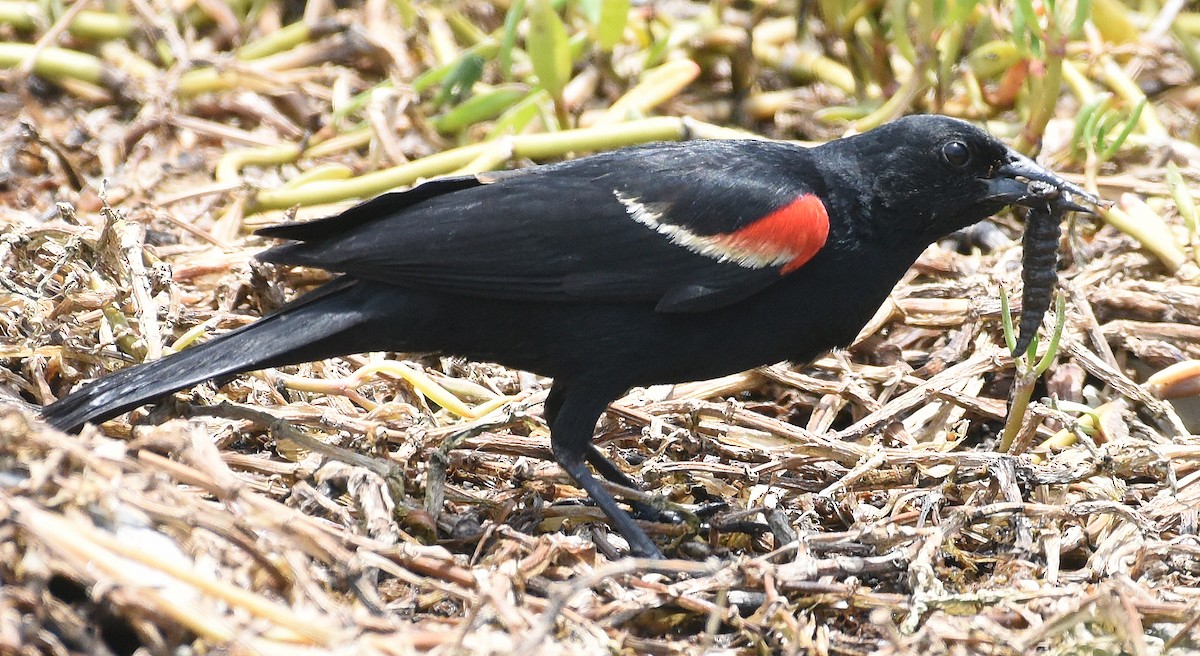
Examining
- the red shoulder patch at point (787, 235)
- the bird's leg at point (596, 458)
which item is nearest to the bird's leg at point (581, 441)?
the bird's leg at point (596, 458)

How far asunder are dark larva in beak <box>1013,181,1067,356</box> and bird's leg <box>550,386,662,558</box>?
125 centimetres

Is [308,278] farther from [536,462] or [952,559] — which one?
[952,559]

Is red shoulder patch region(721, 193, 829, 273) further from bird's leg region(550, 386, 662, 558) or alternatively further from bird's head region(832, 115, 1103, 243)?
bird's leg region(550, 386, 662, 558)

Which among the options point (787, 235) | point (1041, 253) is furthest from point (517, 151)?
point (1041, 253)

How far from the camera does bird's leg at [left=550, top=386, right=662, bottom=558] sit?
3695mm

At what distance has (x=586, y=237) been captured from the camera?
3.73m

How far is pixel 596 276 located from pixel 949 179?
3.60ft

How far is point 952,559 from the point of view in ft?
11.6

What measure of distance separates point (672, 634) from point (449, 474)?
1151mm

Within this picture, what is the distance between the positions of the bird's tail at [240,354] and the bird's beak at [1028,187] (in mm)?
1865

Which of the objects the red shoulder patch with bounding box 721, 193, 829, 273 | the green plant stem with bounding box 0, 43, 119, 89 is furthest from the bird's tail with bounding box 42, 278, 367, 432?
the green plant stem with bounding box 0, 43, 119, 89

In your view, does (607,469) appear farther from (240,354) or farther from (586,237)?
(240,354)

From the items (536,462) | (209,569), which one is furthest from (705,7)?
(209,569)

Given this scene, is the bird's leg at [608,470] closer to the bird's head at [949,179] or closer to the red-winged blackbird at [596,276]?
the red-winged blackbird at [596,276]
